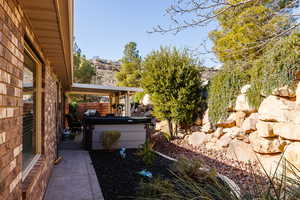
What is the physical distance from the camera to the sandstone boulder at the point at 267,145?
4941 mm

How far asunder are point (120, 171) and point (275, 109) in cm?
394

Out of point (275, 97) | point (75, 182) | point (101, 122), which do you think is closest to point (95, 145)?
point (101, 122)

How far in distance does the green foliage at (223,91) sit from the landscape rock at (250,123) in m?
0.85

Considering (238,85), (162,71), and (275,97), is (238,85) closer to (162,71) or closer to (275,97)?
(275,97)

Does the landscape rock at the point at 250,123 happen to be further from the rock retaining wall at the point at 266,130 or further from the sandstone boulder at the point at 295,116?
the sandstone boulder at the point at 295,116

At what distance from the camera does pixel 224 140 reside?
6.49m

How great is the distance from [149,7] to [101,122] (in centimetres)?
391

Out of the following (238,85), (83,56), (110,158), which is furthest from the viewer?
(83,56)

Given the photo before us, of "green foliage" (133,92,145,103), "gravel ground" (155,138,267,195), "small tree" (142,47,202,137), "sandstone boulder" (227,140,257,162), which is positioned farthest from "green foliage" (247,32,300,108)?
"green foliage" (133,92,145,103)

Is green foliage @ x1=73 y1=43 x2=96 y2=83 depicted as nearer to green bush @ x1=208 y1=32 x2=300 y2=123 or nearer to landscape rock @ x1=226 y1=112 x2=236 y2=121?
green bush @ x1=208 y1=32 x2=300 y2=123

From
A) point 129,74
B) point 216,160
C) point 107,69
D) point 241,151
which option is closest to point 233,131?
point 241,151

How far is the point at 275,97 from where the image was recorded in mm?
5195

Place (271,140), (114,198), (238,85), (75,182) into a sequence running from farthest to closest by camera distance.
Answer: (238,85) < (271,140) < (75,182) < (114,198)

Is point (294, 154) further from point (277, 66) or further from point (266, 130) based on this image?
point (277, 66)
